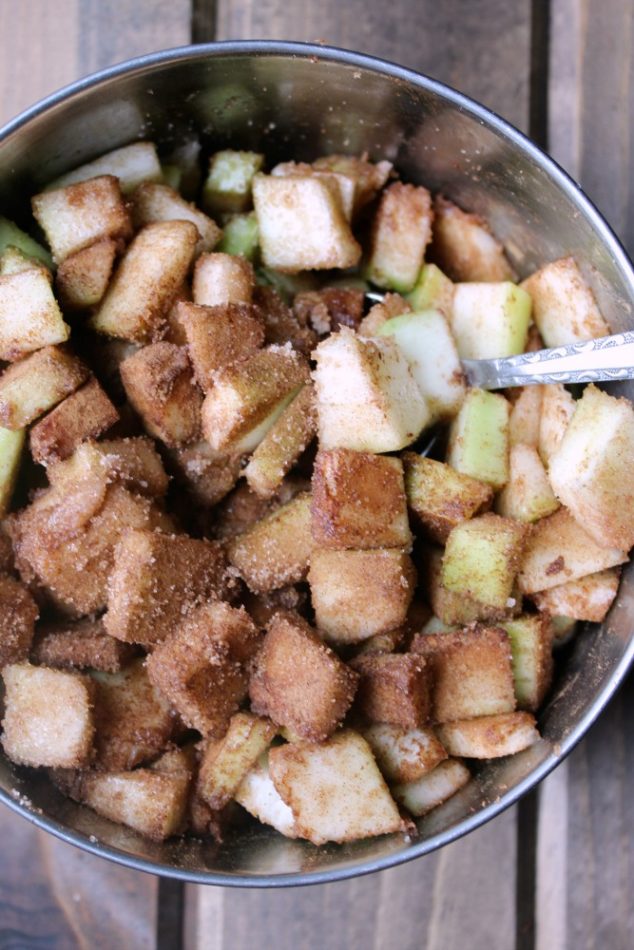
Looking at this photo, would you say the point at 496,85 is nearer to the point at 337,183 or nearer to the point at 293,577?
the point at 337,183

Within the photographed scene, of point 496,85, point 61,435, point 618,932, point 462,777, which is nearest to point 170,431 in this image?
point 61,435

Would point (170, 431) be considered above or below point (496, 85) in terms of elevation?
below

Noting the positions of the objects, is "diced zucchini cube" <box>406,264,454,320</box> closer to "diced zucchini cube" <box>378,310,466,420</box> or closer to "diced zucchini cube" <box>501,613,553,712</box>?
"diced zucchini cube" <box>378,310,466,420</box>

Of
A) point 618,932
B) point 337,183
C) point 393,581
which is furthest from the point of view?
point 618,932

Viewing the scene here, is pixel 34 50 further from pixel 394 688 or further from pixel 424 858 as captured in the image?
pixel 424 858

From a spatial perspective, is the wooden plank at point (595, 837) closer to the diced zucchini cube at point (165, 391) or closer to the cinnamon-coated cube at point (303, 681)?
the cinnamon-coated cube at point (303, 681)

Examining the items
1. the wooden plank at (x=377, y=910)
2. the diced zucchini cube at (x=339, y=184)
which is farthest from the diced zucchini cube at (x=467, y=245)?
the wooden plank at (x=377, y=910)
